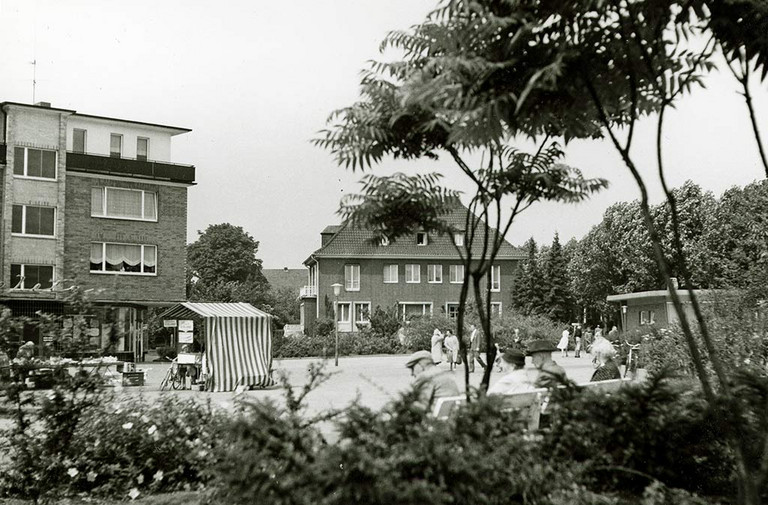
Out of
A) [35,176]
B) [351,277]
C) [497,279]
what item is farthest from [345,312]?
[35,176]

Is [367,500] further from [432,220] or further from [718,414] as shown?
[432,220]

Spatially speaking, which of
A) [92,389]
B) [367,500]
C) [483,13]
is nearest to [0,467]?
[92,389]

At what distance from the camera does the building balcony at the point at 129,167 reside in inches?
1640

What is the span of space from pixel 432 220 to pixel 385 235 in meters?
0.50

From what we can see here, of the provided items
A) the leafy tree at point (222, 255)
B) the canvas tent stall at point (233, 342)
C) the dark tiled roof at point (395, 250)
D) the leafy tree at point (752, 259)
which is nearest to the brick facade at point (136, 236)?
the canvas tent stall at point (233, 342)

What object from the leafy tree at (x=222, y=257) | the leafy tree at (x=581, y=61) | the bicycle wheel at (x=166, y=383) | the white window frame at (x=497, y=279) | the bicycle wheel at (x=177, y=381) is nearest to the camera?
the leafy tree at (x=581, y=61)

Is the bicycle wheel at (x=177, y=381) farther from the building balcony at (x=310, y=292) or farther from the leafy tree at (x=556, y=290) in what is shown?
the leafy tree at (x=556, y=290)

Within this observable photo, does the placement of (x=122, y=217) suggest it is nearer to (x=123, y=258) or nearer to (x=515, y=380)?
(x=123, y=258)

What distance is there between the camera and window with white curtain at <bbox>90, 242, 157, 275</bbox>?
42.3m

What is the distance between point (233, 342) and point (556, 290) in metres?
59.4

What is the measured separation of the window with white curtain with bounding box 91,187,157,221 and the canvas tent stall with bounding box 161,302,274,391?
19.9 metres

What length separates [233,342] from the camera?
→ 77.6 ft

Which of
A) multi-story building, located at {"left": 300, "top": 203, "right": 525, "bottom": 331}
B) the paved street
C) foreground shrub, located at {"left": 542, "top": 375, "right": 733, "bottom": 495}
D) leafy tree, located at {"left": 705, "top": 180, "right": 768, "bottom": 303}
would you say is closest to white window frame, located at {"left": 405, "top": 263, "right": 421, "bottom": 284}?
multi-story building, located at {"left": 300, "top": 203, "right": 525, "bottom": 331}

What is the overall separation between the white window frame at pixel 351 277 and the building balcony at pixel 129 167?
2453cm
